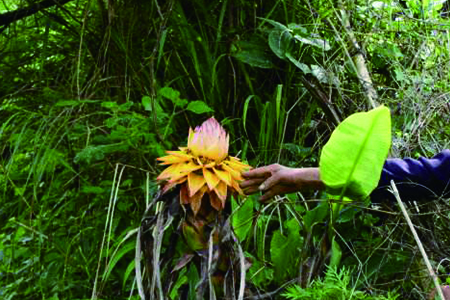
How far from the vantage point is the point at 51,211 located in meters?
1.65

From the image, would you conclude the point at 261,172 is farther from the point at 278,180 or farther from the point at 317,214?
the point at 317,214

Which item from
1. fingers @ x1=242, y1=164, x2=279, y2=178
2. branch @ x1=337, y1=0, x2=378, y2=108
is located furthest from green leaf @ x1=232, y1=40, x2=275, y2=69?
fingers @ x1=242, y1=164, x2=279, y2=178

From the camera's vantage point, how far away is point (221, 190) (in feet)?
2.97

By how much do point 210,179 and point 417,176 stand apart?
41 centimetres

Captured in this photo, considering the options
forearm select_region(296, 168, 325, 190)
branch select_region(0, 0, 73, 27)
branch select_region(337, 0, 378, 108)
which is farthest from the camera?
branch select_region(0, 0, 73, 27)

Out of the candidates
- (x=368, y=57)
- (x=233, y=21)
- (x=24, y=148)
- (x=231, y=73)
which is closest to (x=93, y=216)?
(x=24, y=148)

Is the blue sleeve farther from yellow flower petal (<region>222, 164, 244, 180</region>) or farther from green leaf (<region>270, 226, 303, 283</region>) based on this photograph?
yellow flower petal (<region>222, 164, 244, 180</region>)

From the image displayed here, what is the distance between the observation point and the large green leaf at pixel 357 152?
0.92 metres

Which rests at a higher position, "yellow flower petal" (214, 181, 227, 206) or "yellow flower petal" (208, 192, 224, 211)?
"yellow flower petal" (214, 181, 227, 206)

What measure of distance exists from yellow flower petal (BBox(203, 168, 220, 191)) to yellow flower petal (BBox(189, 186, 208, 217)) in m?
0.01

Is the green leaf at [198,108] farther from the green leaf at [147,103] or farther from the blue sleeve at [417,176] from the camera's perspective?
the blue sleeve at [417,176]

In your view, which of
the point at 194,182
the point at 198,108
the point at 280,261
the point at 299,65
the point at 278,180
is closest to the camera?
the point at 194,182

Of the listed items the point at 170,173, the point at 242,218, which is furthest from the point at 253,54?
the point at 170,173

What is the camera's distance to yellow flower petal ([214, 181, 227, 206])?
0.90m
